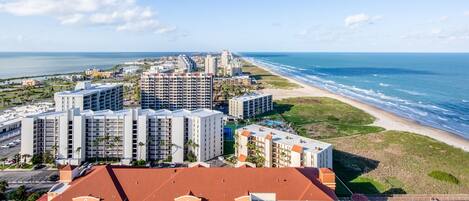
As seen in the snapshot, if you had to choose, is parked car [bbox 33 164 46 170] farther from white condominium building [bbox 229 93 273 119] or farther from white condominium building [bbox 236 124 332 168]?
white condominium building [bbox 229 93 273 119]

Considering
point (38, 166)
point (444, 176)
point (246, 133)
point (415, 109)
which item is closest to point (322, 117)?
point (415, 109)

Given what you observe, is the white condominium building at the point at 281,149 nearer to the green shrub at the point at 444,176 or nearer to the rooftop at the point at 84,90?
the green shrub at the point at 444,176

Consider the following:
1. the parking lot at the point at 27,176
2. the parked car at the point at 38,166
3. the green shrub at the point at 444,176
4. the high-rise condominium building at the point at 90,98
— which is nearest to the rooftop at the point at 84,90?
the high-rise condominium building at the point at 90,98

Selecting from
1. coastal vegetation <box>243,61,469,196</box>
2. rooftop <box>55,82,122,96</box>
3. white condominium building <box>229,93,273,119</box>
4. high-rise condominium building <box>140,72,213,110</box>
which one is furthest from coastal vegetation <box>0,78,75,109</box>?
→ coastal vegetation <box>243,61,469,196</box>

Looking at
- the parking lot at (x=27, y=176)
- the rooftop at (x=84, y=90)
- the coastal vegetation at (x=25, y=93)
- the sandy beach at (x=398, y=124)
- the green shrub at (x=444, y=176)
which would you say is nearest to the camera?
the parking lot at (x=27, y=176)

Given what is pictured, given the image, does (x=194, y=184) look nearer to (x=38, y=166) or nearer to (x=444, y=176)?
(x=38, y=166)

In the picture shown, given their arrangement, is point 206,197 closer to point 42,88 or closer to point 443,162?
point 443,162
